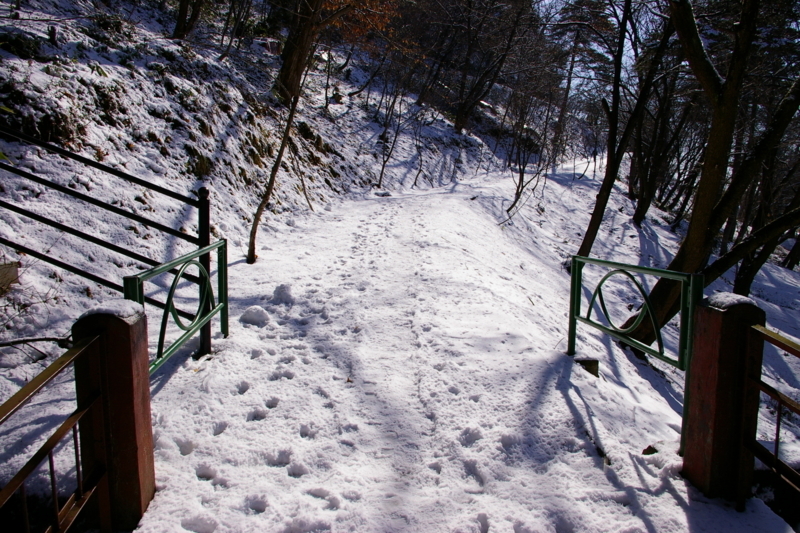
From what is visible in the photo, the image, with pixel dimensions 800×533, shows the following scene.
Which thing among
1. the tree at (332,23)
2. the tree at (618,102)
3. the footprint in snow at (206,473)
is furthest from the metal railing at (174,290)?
the tree at (332,23)

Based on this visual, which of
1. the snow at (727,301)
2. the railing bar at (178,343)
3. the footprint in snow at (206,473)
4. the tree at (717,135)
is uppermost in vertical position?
the tree at (717,135)

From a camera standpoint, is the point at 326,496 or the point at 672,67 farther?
the point at 672,67

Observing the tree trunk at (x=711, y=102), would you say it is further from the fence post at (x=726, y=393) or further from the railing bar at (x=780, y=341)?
the railing bar at (x=780, y=341)

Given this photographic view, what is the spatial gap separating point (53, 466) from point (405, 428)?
1.91m

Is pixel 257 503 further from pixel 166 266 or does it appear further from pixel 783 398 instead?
pixel 783 398

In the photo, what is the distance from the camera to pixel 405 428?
291 centimetres

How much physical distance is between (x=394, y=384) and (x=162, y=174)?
5.24 meters

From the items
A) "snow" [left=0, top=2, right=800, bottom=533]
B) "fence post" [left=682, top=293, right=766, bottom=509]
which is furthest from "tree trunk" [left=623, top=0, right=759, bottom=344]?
"fence post" [left=682, top=293, right=766, bottom=509]

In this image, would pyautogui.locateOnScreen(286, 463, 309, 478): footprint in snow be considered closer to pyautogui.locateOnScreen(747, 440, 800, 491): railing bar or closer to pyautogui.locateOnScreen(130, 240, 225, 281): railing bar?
pyautogui.locateOnScreen(130, 240, 225, 281): railing bar

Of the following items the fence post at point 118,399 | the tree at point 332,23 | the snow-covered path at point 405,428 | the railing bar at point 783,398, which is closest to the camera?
the fence post at point 118,399

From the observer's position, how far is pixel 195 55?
939cm

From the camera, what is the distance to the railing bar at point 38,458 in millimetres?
1249

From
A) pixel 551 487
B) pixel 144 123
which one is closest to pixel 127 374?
pixel 551 487

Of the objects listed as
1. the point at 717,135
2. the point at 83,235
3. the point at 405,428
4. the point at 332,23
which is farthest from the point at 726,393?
the point at 332,23
